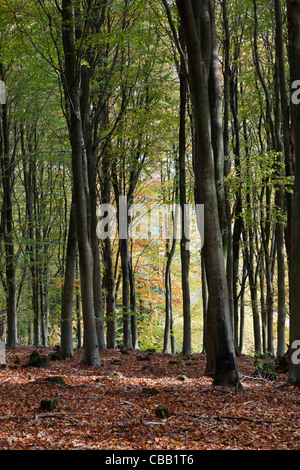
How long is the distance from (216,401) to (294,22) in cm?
588

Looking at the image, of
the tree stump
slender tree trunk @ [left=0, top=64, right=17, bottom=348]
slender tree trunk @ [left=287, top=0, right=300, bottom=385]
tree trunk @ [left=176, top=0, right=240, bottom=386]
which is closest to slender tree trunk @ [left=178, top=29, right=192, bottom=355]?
tree trunk @ [left=176, top=0, right=240, bottom=386]

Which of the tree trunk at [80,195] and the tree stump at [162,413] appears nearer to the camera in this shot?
the tree stump at [162,413]

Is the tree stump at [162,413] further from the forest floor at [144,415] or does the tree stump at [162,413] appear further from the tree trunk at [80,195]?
the tree trunk at [80,195]

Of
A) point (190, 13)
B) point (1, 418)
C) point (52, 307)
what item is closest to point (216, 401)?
point (1, 418)

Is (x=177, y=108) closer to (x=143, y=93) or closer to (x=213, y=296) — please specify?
(x=143, y=93)

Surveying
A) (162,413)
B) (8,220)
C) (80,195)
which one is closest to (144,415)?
(162,413)

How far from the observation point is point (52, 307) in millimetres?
28844

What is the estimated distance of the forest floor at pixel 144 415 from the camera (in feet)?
13.3

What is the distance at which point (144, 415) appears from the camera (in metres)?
5.07

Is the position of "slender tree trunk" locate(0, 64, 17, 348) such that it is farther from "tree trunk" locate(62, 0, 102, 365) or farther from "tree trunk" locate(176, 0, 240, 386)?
"tree trunk" locate(176, 0, 240, 386)

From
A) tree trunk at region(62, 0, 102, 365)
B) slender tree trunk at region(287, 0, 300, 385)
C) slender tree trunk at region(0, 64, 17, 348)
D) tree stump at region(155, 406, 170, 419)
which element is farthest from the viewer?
slender tree trunk at region(0, 64, 17, 348)

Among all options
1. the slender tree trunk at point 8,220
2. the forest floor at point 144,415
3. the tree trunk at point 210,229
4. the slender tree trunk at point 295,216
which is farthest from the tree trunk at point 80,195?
the slender tree trunk at point 8,220

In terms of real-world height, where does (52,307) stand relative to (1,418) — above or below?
below

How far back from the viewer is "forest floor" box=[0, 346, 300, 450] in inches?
159
